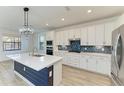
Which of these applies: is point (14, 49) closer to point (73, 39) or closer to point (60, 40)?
point (60, 40)

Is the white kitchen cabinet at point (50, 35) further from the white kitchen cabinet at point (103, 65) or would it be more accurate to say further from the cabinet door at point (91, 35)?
the white kitchen cabinet at point (103, 65)

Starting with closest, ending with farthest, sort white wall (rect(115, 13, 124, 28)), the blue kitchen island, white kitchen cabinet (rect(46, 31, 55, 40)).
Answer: the blue kitchen island < white wall (rect(115, 13, 124, 28)) < white kitchen cabinet (rect(46, 31, 55, 40))

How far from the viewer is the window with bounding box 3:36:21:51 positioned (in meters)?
7.29

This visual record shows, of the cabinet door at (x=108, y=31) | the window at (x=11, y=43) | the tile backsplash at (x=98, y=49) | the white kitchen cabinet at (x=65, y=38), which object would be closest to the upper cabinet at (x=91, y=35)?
the tile backsplash at (x=98, y=49)

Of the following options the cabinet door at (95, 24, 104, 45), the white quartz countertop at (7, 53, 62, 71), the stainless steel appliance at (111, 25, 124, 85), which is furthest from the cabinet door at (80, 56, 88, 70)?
the stainless steel appliance at (111, 25, 124, 85)

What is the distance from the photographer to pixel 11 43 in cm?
768

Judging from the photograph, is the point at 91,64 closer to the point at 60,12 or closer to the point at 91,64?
the point at 91,64

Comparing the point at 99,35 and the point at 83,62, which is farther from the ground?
the point at 99,35

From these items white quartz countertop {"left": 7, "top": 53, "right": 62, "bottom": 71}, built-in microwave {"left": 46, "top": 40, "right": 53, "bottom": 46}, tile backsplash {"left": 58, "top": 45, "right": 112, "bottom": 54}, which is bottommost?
white quartz countertop {"left": 7, "top": 53, "right": 62, "bottom": 71}

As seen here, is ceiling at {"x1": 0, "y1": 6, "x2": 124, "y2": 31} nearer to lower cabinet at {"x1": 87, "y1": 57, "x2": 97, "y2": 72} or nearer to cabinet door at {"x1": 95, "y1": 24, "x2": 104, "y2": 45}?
cabinet door at {"x1": 95, "y1": 24, "x2": 104, "y2": 45}

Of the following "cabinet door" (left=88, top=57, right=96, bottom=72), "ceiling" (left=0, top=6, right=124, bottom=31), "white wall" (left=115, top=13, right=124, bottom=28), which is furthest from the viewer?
"cabinet door" (left=88, top=57, right=96, bottom=72)

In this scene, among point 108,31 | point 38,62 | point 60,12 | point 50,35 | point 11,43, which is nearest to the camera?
point 38,62

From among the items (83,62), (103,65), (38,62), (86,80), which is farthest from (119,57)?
(83,62)
